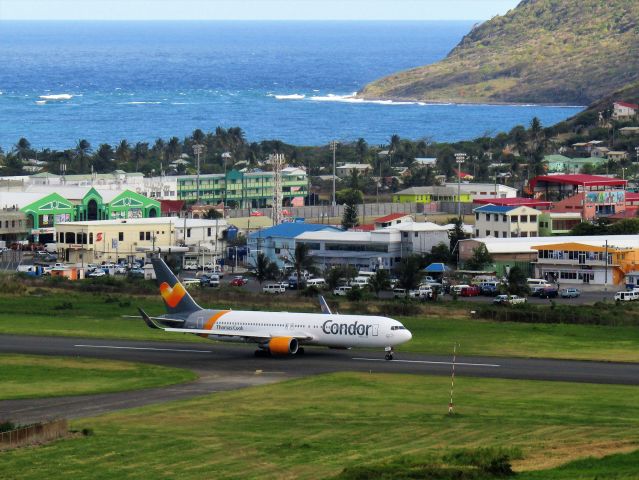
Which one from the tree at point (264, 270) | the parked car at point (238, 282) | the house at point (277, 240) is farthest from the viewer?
the house at point (277, 240)

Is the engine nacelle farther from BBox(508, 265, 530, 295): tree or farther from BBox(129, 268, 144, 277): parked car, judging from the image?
BBox(129, 268, 144, 277): parked car

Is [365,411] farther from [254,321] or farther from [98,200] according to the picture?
[98,200]

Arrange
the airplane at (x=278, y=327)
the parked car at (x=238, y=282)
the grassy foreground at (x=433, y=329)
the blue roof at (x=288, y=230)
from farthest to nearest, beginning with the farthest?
1. the blue roof at (x=288, y=230)
2. the parked car at (x=238, y=282)
3. the grassy foreground at (x=433, y=329)
4. the airplane at (x=278, y=327)

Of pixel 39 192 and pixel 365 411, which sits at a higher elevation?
pixel 39 192

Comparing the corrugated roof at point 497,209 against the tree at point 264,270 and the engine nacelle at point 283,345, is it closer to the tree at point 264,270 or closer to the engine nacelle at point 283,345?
the tree at point 264,270

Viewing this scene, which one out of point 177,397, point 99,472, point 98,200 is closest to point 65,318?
point 177,397

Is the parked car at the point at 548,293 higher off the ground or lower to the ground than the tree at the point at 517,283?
lower

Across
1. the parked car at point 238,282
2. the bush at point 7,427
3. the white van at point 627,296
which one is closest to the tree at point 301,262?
the parked car at point 238,282
